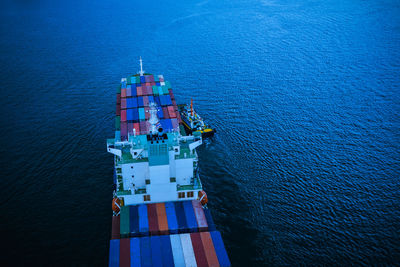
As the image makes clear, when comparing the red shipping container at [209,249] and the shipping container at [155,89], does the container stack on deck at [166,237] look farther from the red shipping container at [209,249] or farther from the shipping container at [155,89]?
the shipping container at [155,89]

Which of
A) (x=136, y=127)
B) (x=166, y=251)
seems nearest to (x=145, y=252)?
(x=166, y=251)

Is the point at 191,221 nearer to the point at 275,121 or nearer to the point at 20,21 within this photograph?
the point at 275,121

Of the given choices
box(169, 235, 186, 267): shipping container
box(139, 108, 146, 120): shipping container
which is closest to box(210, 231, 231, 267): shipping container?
box(169, 235, 186, 267): shipping container

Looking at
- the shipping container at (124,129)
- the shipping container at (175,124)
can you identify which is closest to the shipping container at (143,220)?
the shipping container at (124,129)

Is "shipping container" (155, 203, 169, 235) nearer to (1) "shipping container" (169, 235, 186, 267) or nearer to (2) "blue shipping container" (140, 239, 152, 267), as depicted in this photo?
(1) "shipping container" (169, 235, 186, 267)

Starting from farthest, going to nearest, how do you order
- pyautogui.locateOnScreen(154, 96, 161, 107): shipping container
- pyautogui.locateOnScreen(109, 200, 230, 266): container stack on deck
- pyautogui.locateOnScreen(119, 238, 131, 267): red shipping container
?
pyautogui.locateOnScreen(154, 96, 161, 107): shipping container < pyautogui.locateOnScreen(109, 200, 230, 266): container stack on deck < pyautogui.locateOnScreen(119, 238, 131, 267): red shipping container

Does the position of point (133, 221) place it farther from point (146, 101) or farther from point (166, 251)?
point (146, 101)

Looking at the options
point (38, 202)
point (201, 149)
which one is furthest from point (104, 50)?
point (38, 202)
